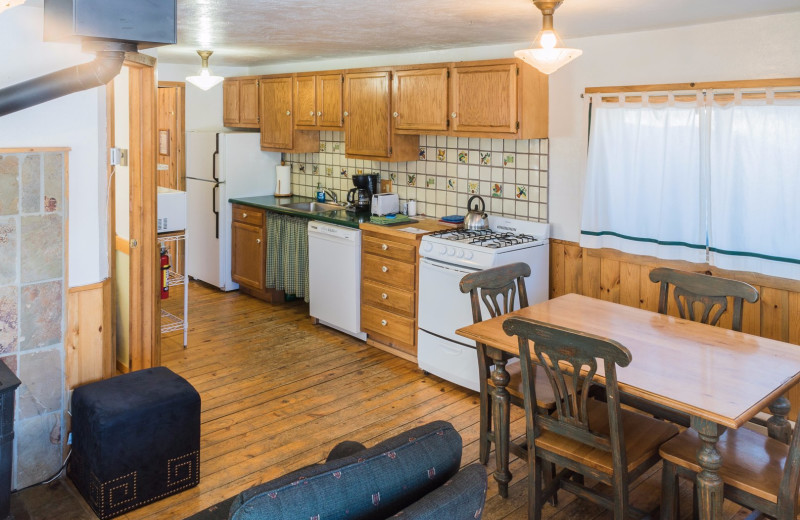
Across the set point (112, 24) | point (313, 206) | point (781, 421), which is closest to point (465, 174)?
point (313, 206)

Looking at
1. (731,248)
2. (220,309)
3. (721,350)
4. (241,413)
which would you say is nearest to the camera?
(721,350)

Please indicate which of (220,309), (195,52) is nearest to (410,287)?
(220,309)

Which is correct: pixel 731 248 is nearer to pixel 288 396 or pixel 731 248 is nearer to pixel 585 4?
pixel 585 4

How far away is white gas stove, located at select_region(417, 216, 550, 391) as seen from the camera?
4238 mm

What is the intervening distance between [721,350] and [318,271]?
3.36 m

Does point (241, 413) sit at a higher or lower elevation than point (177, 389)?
lower

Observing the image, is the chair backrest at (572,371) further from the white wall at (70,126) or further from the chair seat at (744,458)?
the white wall at (70,126)

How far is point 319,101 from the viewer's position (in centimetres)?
586

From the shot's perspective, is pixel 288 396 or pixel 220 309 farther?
pixel 220 309

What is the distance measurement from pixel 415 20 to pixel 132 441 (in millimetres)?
2495

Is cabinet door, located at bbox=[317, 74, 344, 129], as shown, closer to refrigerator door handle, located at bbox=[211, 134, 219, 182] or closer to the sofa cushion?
refrigerator door handle, located at bbox=[211, 134, 219, 182]

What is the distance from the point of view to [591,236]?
4309 millimetres

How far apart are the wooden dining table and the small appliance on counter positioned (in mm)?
3820

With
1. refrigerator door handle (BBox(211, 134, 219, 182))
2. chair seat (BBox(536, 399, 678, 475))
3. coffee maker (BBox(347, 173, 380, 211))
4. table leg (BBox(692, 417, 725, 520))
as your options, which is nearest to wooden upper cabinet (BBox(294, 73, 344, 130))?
coffee maker (BBox(347, 173, 380, 211))
